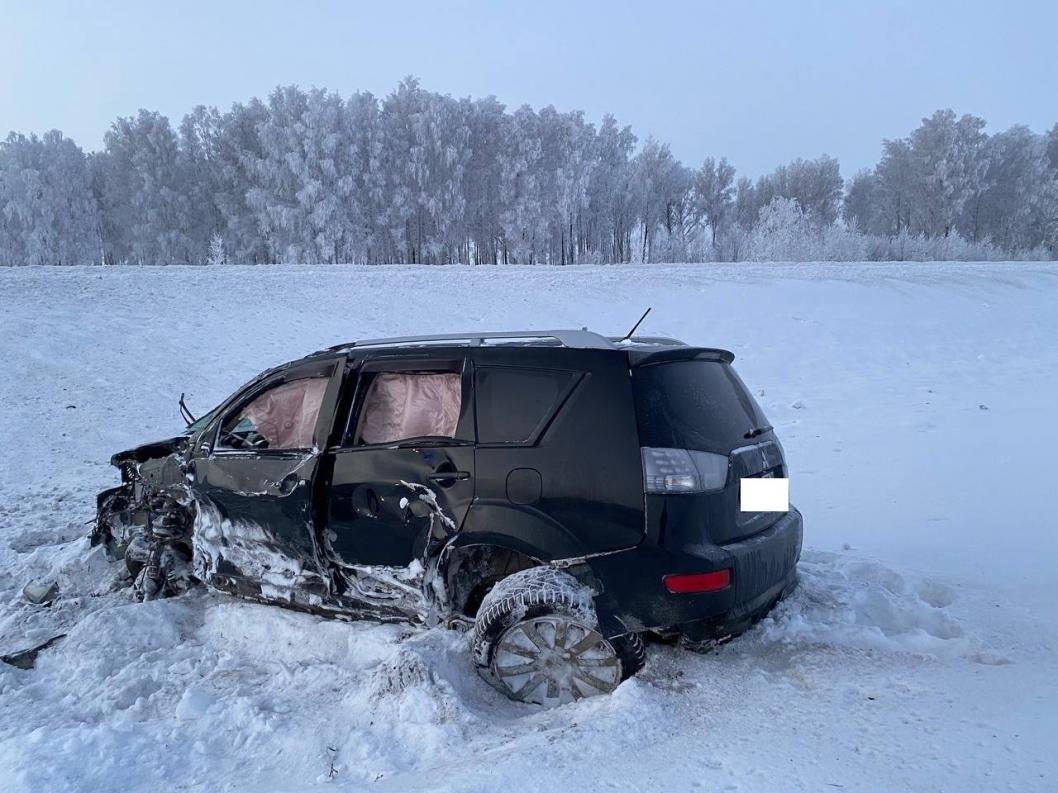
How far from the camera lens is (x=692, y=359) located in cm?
335

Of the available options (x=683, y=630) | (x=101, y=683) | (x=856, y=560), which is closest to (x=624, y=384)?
(x=683, y=630)

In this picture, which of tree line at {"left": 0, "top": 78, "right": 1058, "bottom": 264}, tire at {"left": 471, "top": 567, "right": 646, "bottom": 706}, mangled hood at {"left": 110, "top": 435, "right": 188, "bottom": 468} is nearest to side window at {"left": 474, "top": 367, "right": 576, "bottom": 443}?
tire at {"left": 471, "top": 567, "right": 646, "bottom": 706}

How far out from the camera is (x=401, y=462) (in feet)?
10.9

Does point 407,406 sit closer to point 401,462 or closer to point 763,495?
point 401,462

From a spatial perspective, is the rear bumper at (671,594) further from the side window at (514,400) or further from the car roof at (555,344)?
the car roof at (555,344)

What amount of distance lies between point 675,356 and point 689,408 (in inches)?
10.6

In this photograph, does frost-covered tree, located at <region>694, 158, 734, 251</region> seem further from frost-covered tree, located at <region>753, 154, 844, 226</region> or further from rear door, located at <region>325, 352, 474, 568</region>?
rear door, located at <region>325, 352, 474, 568</region>

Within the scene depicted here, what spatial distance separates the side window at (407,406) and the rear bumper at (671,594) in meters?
1.08

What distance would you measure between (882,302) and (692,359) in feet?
57.5

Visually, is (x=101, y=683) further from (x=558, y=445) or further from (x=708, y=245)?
(x=708, y=245)

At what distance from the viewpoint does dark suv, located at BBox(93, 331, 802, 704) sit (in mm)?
2902

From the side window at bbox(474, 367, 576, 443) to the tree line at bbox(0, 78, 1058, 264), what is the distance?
120ft

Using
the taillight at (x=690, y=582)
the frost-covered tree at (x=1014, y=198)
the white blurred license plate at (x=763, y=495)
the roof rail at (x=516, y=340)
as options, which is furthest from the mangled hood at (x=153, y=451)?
the frost-covered tree at (x=1014, y=198)

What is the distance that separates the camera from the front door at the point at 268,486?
3.63m
